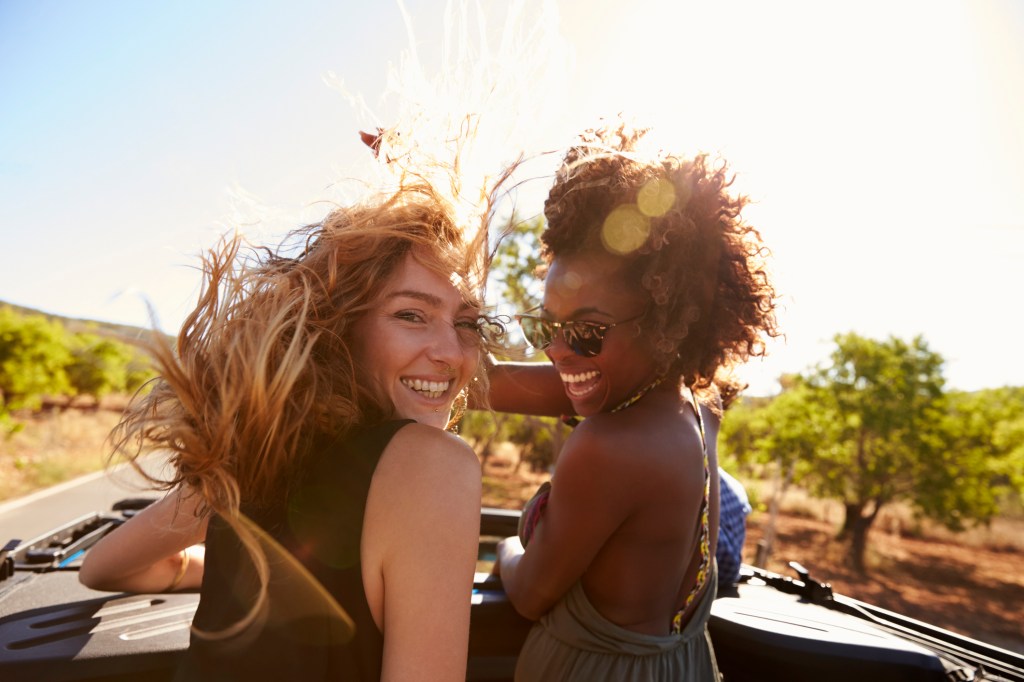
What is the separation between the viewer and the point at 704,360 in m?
Answer: 1.92

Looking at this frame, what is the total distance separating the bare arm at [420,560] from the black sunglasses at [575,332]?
2.69ft

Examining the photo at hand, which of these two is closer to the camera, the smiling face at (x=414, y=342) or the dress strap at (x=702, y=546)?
the smiling face at (x=414, y=342)

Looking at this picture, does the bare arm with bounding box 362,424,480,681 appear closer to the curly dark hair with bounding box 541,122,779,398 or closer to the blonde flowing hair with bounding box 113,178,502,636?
the blonde flowing hair with bounding box 113,178,502,636

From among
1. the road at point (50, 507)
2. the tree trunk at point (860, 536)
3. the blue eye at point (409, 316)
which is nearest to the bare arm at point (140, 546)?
the blue eye at point (409, 316)

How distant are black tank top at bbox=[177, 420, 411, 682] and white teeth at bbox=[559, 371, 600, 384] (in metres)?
0.82

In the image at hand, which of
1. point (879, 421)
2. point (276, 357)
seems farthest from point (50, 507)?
point (879, 421)

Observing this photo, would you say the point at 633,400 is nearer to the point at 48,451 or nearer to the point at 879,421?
the point at 879,421

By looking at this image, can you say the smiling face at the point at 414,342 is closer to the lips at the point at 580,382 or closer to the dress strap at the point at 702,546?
the lips at the point at 580,382

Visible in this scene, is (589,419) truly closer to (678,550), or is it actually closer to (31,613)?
(678,550)

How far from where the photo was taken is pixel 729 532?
2383 millimetres

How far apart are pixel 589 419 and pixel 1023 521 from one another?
33137 mm

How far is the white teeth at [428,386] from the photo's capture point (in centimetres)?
146

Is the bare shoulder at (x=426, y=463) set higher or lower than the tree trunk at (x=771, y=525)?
higher

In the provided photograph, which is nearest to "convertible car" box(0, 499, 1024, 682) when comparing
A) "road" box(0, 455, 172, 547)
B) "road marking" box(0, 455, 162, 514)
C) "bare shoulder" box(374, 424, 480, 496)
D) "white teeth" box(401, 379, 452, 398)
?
"white teeth" box(401, 379, 452, 398)
